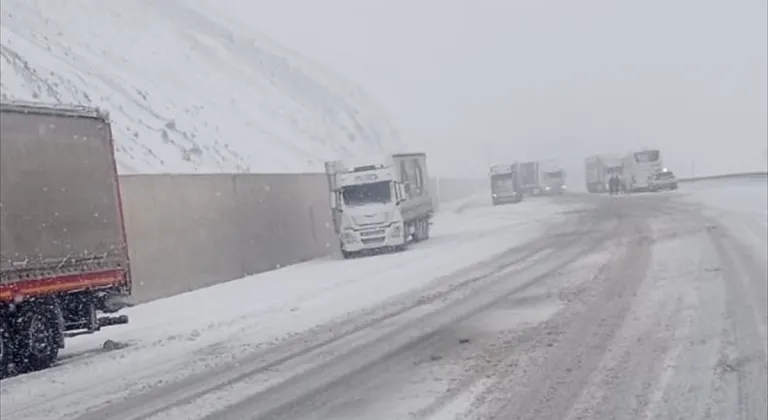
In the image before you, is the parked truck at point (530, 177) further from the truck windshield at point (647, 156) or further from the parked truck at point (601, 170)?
the truck windshield at point (647, 156)

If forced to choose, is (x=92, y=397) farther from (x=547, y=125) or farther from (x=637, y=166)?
(x=547, y=125)

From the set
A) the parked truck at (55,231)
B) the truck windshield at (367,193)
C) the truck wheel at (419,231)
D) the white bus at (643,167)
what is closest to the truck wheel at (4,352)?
the parked truck at (55,231)

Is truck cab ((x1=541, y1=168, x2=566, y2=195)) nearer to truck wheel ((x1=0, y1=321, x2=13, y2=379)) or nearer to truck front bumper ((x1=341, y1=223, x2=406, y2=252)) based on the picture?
truck front bumper ((x1=341, y1=223, x2=406, y2=252))

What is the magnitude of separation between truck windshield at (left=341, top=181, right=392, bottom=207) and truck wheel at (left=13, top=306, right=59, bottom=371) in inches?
728

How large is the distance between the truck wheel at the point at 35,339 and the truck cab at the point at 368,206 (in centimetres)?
1751

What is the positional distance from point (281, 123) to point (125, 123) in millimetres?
18749

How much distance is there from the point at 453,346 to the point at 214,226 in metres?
12.9

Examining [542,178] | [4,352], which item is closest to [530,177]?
[542,178]

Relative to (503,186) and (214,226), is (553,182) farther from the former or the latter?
(214,226)

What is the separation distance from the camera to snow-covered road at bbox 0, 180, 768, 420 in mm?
9664

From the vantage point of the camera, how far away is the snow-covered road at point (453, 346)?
9664mm

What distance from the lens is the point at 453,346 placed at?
12.9 m

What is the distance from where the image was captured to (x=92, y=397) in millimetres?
11328

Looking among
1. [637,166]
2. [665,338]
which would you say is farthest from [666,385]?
[637,166]
